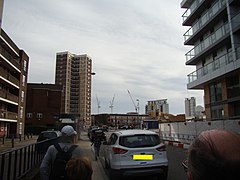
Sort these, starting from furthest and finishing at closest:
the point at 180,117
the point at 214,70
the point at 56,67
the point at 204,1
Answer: the point at 56,67 < the point at 180,117 < the point at 204,1 < the point at 214,70

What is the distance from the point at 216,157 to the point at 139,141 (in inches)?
264

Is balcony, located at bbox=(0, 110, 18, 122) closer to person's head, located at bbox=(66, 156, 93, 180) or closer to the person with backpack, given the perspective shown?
the person with backpack

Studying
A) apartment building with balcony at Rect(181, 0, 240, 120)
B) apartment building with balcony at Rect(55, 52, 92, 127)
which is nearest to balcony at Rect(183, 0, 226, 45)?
apartment building with balcony at Rect(181, 0, 240, 120)

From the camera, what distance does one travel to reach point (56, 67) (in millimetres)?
136125

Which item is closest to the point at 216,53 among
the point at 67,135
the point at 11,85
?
the point at 67,135

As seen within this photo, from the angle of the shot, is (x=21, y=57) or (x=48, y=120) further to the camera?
(x=48, y=120)

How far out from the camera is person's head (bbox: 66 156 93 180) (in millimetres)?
2746

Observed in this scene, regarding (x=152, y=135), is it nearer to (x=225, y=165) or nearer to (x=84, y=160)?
Result: (x=84, y=160)

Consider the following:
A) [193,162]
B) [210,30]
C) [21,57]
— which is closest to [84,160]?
[193,162]

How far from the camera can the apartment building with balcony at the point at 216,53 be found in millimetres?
23891

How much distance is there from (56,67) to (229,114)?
396ft

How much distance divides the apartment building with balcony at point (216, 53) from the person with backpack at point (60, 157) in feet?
65.6

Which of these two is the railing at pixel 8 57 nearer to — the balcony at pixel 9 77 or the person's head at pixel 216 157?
the balcony at pixel 9 77

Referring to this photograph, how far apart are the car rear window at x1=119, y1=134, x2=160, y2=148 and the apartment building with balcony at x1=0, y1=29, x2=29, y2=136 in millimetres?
32414
